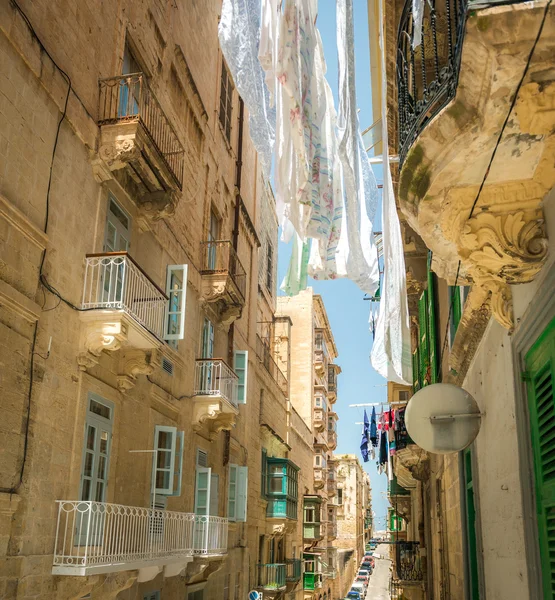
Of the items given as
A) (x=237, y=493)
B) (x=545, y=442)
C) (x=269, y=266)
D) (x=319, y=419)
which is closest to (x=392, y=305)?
(x=545, y=442)

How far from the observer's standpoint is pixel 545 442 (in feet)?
13.1

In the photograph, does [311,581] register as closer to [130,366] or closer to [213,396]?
[213,396]

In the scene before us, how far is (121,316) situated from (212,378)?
681cm

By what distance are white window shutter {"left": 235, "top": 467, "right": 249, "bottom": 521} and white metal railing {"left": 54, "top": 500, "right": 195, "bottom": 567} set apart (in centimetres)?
660

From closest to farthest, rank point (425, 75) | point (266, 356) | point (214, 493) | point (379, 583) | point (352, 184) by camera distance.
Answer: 1. point (425, 75)
2. point (352, 184)
3. point (214, 493)
4. point (266, 356)
5. point (379, 583)

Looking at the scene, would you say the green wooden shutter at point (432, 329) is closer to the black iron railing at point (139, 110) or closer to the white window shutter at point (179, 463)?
the black iron railing at point (139, 110)

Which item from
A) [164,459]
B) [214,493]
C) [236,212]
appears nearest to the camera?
[164,459]

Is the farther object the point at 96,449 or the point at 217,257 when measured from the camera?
the point at 217,257

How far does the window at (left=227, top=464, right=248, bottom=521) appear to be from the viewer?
62.0ft

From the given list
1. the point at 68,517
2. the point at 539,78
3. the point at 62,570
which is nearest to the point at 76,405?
the point at 68,517

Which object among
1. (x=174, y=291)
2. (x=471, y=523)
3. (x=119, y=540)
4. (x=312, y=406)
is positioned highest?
(x=312, y=406)

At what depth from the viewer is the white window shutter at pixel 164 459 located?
12.6 m

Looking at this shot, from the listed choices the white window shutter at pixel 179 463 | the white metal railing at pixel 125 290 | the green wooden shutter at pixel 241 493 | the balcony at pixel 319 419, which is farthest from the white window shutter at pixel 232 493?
the balcony at pixel 319 419

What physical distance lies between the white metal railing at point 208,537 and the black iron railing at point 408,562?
5.83m
